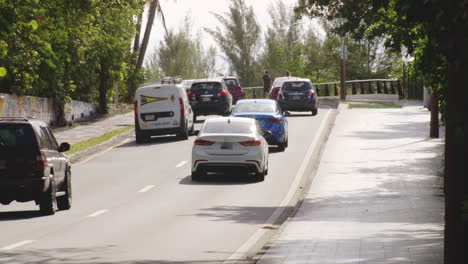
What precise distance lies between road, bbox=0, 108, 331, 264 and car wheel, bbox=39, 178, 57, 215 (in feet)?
0.54

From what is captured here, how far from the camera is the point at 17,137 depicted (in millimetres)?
17906

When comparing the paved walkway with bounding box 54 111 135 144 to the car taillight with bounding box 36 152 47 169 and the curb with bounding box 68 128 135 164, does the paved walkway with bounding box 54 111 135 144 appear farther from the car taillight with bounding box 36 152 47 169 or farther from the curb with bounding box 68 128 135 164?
the car taillight with bounding box 36 152 47 169

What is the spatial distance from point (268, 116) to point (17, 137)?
14.6 meters

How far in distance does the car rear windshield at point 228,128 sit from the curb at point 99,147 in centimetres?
660

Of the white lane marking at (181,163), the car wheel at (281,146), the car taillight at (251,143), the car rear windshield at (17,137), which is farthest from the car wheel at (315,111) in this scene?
the car rear windshield at (17,137)

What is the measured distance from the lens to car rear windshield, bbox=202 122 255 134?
2569cm

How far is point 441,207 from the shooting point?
1923 centimetres

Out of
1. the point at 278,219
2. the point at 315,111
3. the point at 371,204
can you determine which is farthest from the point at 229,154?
the point at 315,111

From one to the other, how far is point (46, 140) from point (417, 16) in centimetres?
1224

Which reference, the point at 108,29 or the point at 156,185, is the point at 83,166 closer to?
the point at 156,185

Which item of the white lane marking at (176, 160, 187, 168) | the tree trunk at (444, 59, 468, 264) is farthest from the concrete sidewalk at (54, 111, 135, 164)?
the tree trunk at (444, 59, 468, 264)

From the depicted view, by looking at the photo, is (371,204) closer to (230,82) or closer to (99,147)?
(99,147)

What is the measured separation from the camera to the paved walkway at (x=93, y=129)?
37594mm

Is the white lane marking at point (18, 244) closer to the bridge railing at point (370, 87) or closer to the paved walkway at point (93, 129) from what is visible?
the paved walkway at point (93, 129)
